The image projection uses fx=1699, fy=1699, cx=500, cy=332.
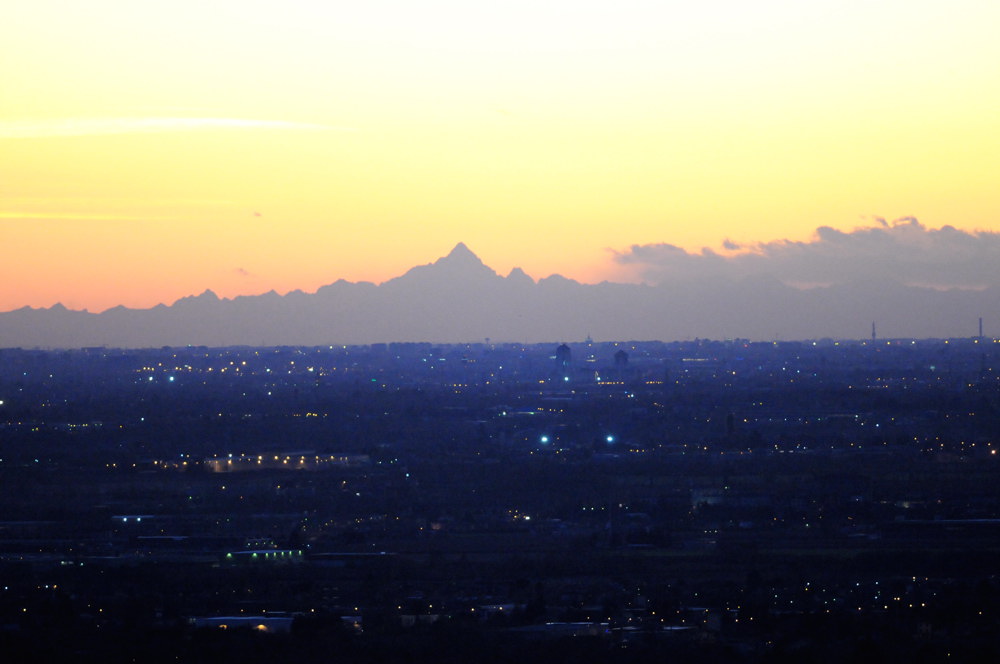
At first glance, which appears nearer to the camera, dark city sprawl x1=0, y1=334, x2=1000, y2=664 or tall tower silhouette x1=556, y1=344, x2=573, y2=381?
dark city sprawl x1=0, y1=334, x2=1000, y2=664

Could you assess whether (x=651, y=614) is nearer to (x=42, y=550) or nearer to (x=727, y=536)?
(x=727, y=536)

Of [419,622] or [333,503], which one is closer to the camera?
[419,622]

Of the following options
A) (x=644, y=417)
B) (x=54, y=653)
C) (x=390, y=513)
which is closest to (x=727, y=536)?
(x=390, y=513)

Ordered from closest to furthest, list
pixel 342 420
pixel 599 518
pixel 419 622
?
pixel 419 622 < pixel 599 518 < pixel 342 420

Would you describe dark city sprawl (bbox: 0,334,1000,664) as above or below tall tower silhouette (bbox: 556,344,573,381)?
below

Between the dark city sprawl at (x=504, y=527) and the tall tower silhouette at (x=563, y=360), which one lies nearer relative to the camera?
the dark city sprawl at (x=504, y=527)

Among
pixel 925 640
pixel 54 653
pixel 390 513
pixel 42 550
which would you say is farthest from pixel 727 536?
pixel 54 653

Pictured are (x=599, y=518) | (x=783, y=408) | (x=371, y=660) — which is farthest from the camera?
(x=783, y=408)
